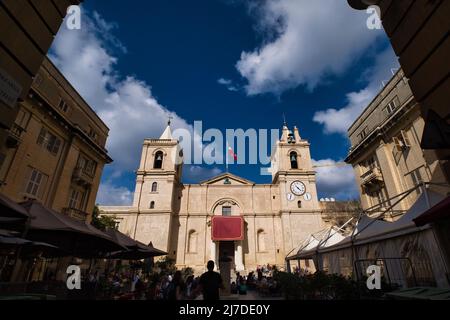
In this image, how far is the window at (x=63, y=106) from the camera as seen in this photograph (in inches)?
656

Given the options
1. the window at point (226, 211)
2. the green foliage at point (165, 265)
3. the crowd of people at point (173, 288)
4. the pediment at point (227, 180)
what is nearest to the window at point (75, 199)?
the crowd of people at point (173, 288)

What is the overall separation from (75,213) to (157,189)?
16150 mm

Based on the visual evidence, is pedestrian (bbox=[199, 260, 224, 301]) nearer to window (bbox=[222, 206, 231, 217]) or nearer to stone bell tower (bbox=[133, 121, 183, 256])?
stone bell tower (bbox=[133, 121, 183, 256])

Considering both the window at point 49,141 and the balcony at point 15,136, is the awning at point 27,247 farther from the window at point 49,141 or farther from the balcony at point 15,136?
the window at point 49,141

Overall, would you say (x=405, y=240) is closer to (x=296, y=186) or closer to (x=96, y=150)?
(x=96, y=150)

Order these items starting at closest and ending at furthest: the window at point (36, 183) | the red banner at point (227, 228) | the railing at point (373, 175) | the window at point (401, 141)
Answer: the window at point (36, 183), the window at point (401, 141), the railing at point (373, 175), the red banner at point (227, 228)

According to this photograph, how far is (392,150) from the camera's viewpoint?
16.1 metres

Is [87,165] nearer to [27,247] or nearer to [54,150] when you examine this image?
[54,150]

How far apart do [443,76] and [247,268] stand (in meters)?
30.7

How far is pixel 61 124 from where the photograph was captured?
645 inches

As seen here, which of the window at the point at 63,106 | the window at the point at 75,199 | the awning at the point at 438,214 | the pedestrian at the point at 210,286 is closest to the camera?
the awning at the point at 438,214

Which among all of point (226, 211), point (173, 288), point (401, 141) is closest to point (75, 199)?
point (173, 288)

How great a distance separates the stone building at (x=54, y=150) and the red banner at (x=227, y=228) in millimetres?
16042

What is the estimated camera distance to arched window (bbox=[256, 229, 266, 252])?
32.4 meters
